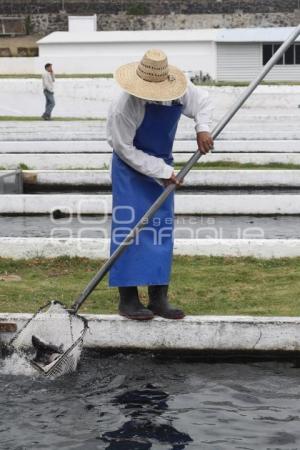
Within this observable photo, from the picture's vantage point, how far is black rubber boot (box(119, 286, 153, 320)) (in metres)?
6.03

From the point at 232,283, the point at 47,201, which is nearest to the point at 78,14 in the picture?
the point at 47,201

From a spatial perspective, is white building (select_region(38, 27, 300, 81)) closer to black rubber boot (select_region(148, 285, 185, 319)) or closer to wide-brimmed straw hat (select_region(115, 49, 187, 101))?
black rubber boot (select_region(148, 285, 185, 319))

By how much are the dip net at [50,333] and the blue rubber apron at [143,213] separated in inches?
13.9

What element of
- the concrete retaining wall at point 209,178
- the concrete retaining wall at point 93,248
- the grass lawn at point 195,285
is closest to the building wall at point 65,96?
the concrete retaining wall at point 209,178

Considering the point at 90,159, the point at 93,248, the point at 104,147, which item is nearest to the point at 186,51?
the point at 104,147

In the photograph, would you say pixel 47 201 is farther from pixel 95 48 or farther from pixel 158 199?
pixel 95 48

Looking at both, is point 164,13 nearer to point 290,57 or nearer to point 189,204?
point 290,57

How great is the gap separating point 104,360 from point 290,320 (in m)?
1.06

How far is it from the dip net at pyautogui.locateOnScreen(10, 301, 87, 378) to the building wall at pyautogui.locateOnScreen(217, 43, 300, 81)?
119ft

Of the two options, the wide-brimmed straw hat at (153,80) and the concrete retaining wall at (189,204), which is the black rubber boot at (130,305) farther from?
the concrete retaining wall at (189,204)

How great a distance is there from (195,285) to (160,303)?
3.71 ft

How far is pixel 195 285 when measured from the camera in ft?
23.8

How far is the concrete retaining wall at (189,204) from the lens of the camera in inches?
464

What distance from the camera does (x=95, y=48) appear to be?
134 ft
